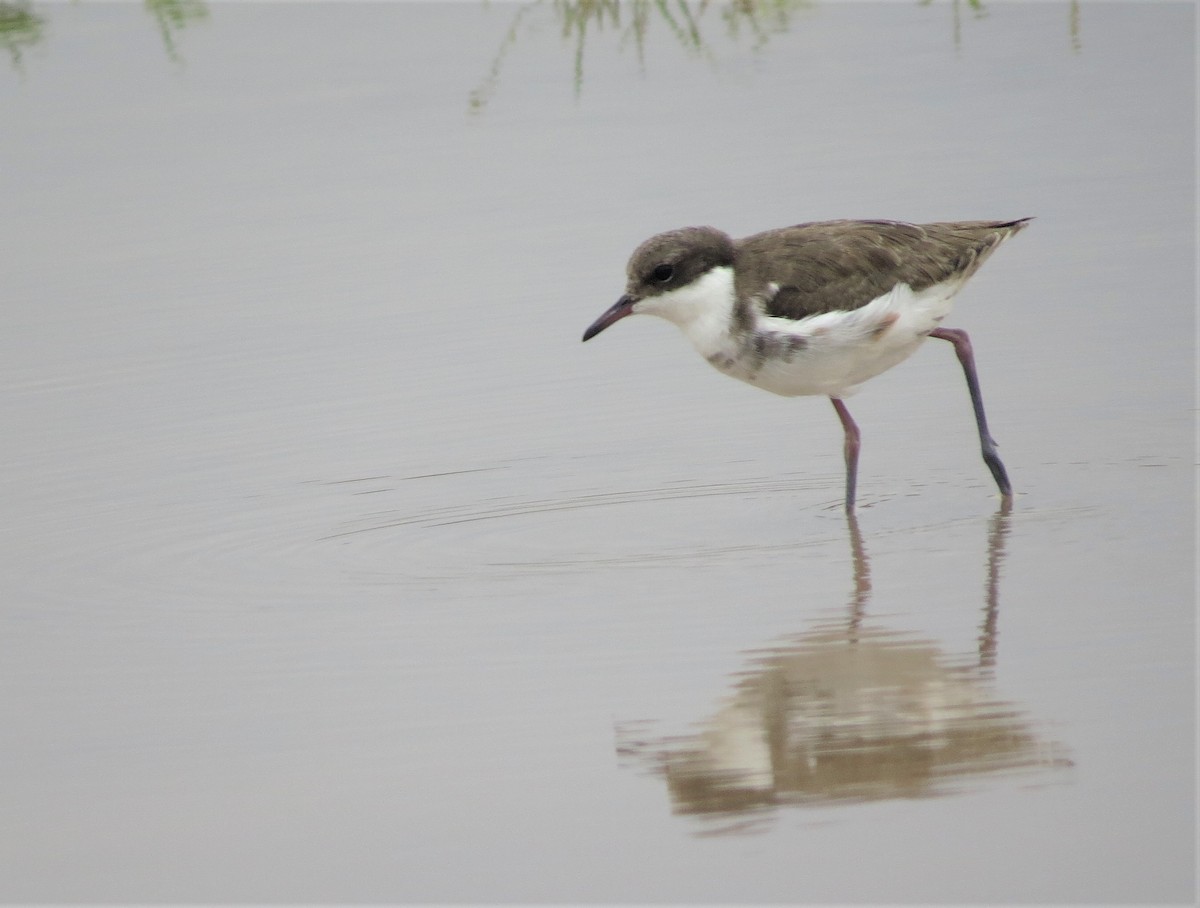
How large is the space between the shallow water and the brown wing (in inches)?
29.1

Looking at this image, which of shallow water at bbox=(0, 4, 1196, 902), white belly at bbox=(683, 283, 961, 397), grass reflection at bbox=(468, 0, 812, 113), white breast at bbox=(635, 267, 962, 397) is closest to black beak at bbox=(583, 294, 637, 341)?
white breast at bbox=(635, 267, 962, 397)

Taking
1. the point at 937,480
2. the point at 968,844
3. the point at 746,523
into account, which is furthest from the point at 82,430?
the point at 968,844

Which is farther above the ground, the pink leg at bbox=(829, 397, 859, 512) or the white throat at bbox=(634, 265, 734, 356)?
the white throat at bbox=(634, 265, 734, 356)

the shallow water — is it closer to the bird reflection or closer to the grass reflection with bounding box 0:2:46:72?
the bird reflection

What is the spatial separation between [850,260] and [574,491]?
131 cm

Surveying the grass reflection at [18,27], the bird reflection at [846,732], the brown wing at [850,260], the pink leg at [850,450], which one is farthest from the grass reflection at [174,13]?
the bird reflection at [846,732]

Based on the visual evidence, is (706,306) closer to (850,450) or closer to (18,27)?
(850,450)

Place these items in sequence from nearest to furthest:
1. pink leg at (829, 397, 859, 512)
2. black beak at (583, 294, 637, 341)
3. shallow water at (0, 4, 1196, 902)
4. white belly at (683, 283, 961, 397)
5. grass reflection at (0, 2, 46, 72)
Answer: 1. shallow water at (0, 4, 1196, 902)
2. white belly at (683, 283, 961, 397)
3. pink leg at (829, 397, 859, 512)
4. black beak at (583, 294, 637, 341)
5. grass reflection at (0, 2, 46, 72)

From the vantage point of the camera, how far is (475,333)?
9.30 metres

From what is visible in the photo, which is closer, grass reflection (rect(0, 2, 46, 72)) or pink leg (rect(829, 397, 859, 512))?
pink leg (rect(829, 397, 859, 512))

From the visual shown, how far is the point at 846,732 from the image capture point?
4984mm

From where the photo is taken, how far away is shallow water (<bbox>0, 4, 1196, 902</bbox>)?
4594 mm

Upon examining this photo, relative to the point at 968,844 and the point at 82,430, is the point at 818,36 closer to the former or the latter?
the point at 82,430

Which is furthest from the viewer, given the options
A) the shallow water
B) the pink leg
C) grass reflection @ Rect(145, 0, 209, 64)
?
grass reflection @ Rect(145, 0, 209, 64)
